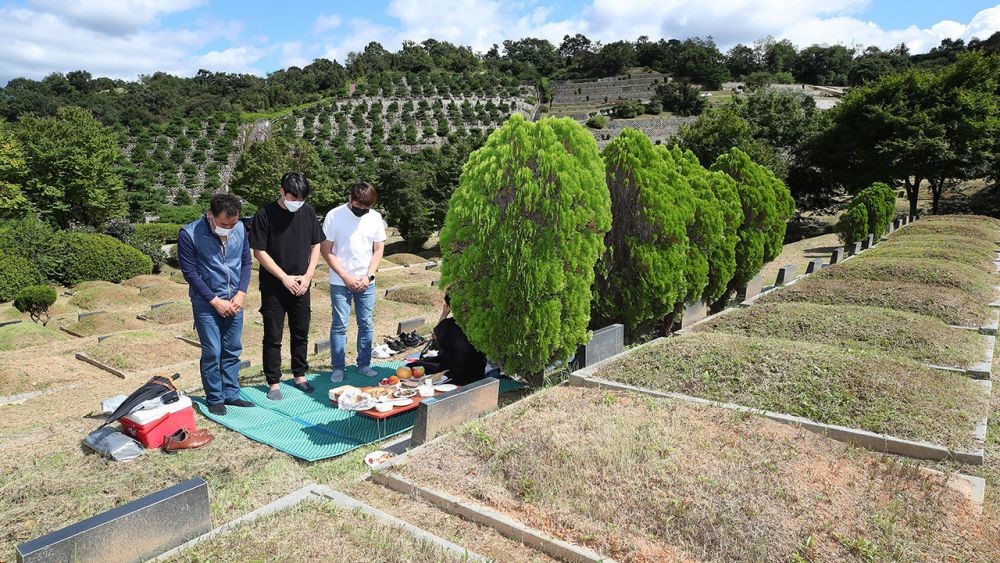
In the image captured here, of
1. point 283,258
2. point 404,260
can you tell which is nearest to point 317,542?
point 283,258

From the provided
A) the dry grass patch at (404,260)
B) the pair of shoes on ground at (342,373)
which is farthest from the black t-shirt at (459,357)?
the dry grass patch at (404,260)

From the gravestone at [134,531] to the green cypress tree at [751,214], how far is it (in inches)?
366

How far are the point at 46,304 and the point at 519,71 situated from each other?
95.8m

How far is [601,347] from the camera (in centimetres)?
601

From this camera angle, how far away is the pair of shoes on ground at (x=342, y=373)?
18.4ft

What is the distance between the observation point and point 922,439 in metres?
4.02

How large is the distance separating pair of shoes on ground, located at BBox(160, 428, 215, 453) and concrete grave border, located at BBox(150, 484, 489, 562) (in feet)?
3.81

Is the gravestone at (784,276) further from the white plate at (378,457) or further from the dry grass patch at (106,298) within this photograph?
the dry grass patch at (106,298)

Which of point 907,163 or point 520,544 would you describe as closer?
point 520,544

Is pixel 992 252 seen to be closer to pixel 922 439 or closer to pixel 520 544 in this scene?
pixel 922 439

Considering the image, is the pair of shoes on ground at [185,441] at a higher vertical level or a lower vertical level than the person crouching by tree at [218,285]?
lower

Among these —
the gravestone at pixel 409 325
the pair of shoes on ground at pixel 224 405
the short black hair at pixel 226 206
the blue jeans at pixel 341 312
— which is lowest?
the gravestone at pixel 409 325

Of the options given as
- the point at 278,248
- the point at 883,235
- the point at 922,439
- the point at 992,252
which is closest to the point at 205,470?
the point at 278,248

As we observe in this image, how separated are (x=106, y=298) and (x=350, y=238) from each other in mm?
15534
